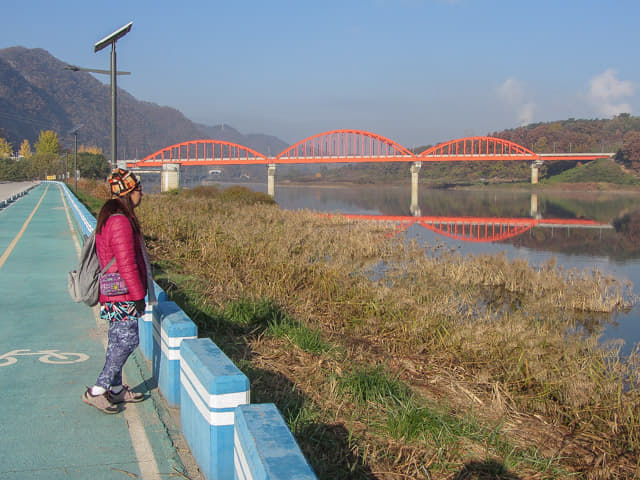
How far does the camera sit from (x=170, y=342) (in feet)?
15.7

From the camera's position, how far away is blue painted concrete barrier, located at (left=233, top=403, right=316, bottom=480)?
8.77 ft

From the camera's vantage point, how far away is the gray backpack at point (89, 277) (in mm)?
4562

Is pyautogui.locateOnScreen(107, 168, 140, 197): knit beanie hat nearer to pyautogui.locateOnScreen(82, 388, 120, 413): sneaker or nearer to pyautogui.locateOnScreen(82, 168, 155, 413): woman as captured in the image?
pyautogui.locateOnScreen(82, 168, 155, 413): woman

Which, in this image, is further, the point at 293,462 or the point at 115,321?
the point at 115,321

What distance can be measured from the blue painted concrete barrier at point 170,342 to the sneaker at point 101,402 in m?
0.44

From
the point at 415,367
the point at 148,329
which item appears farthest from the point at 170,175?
the point at 148,329

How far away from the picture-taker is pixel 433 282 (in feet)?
46.5

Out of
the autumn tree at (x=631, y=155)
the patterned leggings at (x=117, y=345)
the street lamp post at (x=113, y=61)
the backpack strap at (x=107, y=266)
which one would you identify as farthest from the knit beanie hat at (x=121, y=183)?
the autumn tree at (x=631, y=155)

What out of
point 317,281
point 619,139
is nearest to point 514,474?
point 317,281

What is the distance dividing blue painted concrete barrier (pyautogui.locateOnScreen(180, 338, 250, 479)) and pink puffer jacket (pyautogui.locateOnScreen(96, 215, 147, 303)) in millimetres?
851

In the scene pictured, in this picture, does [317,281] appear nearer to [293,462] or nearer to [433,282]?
[433,282]

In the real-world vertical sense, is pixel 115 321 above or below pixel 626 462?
above

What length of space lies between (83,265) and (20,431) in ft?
4.15

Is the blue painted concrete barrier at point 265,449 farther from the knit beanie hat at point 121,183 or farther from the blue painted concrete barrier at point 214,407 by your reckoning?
the knit beanie hat at point 121,183
